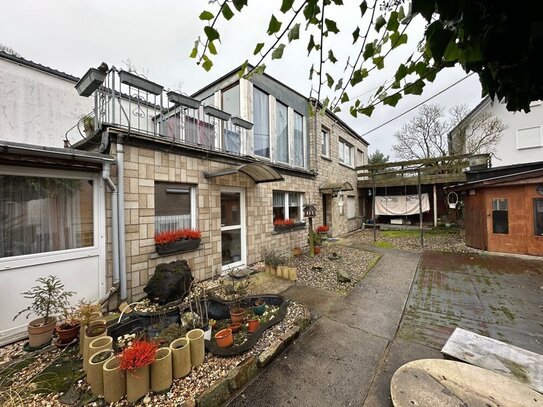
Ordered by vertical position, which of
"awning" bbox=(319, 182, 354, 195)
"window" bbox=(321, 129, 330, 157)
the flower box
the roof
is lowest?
the flower box

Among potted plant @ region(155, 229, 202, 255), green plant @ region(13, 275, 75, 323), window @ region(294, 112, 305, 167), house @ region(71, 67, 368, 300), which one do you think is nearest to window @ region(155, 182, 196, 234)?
house @ region(71, 67, 368, 300)

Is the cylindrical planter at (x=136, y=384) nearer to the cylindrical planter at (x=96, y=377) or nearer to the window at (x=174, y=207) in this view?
the cylindrical planter at (x=96, y=377)

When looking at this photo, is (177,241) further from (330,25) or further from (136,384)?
(330,25)

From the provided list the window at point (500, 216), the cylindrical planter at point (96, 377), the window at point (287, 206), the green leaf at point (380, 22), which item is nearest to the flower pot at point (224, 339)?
the cylindrical planter at point (96, 377)

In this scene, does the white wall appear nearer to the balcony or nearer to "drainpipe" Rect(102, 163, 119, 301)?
the balcony

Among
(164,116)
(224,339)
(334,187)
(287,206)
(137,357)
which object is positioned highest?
(164,116)

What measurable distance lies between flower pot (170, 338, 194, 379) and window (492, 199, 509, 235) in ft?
31.7

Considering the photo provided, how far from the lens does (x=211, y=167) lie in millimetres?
5137

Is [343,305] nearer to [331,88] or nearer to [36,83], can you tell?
[331,88]

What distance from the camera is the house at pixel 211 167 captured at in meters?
3.78

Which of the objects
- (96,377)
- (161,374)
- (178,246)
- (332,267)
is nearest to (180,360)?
(161,374)

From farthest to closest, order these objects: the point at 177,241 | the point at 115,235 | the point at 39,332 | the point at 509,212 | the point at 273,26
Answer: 1. the point at 509,212
2. the point at 177,241
3. the point at 115,235
4. the point at 39,332
5. the point at 273,26

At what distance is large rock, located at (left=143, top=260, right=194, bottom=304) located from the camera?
3543 mm

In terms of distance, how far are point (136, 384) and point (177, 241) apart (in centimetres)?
259
